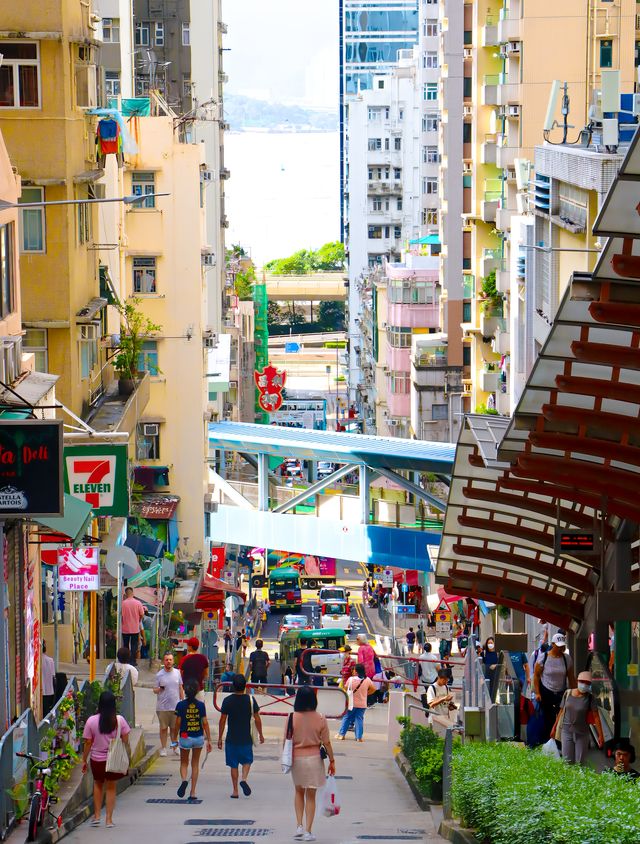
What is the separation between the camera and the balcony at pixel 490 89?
4822 cm

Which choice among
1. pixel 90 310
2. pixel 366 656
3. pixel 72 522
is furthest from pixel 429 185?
pixel 72 522

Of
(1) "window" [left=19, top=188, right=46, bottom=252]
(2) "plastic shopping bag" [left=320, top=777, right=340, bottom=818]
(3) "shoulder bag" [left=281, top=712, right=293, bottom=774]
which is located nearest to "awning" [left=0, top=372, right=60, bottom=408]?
(3) "shoulder bag" [left=281, top=712, right=293, bottom=774]

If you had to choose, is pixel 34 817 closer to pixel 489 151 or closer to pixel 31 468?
pixel 31 468

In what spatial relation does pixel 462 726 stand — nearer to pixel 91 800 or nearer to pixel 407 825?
pixel 407 825

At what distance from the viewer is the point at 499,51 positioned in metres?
50.8

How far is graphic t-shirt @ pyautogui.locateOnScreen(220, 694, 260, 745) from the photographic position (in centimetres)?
1614

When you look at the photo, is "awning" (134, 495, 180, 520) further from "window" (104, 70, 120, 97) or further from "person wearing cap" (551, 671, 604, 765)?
"person wearing cap" (551, 671, 604, 765)

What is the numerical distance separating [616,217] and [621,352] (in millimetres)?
2114

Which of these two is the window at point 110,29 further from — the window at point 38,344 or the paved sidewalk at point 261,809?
the paved sidewalk at point 261,809

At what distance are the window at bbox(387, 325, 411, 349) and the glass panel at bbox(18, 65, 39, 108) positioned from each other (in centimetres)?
4864

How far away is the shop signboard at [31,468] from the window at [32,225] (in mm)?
11189

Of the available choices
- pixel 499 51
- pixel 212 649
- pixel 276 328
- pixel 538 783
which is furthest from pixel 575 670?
pixel 276 328

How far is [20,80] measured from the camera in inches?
1035

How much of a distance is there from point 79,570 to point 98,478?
4.40ft
